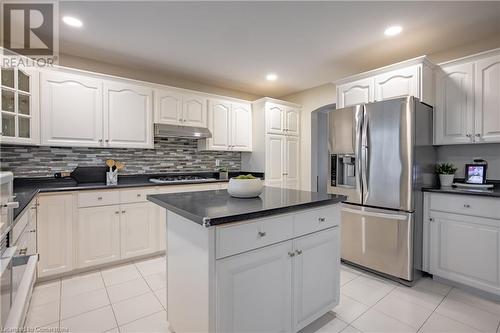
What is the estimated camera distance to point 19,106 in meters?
2.46

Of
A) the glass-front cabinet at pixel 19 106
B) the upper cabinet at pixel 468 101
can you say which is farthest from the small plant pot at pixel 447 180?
the glass-front cabinet at pixel 19 106

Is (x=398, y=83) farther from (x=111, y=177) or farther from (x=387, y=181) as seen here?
(x=111, y=177)

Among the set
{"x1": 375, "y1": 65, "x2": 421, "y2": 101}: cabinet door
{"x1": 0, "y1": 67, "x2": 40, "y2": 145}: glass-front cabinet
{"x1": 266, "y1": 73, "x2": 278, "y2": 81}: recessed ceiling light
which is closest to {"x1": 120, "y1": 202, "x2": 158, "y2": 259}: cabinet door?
{"x1": 0, "y1": 67, "x2": 40, "y2": 145}: glass-front cabinet

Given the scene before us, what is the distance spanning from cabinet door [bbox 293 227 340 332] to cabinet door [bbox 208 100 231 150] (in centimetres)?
258

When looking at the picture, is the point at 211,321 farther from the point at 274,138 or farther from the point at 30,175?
the point at 274,138

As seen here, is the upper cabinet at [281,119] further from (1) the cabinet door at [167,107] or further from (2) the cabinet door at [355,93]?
(1) the cabinet door at [167,107]

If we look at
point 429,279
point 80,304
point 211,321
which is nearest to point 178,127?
point 80,304

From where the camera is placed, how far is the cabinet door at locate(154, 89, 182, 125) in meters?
3.43

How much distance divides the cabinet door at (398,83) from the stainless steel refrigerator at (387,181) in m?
0.21

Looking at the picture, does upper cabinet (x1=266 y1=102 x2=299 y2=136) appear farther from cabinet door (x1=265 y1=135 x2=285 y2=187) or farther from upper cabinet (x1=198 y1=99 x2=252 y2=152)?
upper cabinet (x1=198 y1=99 x2=252 y2=152)

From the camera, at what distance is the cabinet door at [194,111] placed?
12.1 feet

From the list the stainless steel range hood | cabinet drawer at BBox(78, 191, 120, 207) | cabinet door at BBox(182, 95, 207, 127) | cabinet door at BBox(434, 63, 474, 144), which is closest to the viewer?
cabinet door at BBox(434, 63, 474, 144)

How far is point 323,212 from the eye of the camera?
5.84 feet

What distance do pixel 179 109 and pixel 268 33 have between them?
5.59 feet
